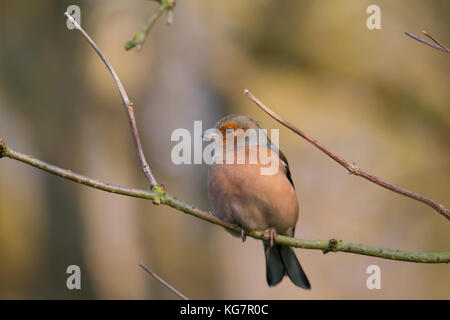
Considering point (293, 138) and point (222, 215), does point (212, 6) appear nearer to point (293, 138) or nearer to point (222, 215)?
point (293, 138)

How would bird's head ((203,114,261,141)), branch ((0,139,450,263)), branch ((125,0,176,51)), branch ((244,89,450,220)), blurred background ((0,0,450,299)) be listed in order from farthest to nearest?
1. blurred background ((0,0,450,299))
2. bird's head ((203,114,261,141))
3. branch ((0,139,450,263))
4. branch ((244,89,450,220))
5. branch ((125,0,176,51))

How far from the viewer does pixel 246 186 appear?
4.52 meters

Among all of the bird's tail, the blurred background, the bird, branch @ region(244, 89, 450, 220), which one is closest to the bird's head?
the bird

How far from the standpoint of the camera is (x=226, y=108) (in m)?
8.91

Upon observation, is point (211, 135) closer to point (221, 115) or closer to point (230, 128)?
point (230, 128)

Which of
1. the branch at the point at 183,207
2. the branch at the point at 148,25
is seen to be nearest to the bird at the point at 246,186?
the branch at the point at 183,207

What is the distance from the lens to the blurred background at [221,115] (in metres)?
8.52

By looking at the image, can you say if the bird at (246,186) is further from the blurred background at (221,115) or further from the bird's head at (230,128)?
the blurred background at (221,115)

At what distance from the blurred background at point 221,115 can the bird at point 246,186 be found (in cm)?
376

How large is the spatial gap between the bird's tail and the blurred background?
3.32m

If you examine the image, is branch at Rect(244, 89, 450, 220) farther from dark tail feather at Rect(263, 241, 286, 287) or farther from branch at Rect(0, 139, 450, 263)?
dark tail feather at Rect(263, 241, 286, 287)

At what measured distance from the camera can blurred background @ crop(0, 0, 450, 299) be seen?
27.9 feet

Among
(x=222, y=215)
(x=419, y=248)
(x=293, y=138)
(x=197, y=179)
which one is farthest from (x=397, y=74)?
(x=222, y=215)

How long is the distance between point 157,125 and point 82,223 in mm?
2116
